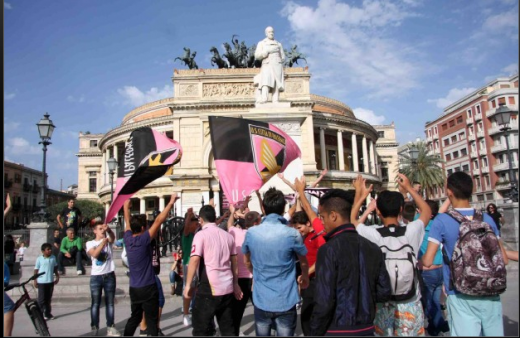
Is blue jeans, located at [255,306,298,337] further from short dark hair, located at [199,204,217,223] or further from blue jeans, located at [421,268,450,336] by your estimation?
blue jeans, located at [421,268,450,336]

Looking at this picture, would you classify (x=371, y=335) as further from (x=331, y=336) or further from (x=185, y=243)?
(x=185, y=243)

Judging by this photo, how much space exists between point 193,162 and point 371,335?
42.0m

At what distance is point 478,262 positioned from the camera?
3.08 m

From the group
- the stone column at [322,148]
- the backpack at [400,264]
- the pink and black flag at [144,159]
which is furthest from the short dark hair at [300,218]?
the stone column at [322,148]

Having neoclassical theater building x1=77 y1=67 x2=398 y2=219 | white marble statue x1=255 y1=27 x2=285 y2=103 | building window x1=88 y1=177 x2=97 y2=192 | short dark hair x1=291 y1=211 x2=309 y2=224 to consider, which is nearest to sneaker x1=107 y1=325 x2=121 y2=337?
short dark hair x1=291 y1=211 x2=309 y2=224

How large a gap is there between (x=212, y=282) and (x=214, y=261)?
0.78 feet

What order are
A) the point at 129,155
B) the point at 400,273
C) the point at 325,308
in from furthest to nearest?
the point at 129,155
the point at 400,273
the point at 325,308

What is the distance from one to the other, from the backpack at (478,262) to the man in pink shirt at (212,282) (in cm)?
243

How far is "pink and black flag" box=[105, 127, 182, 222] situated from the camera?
5.39 metres

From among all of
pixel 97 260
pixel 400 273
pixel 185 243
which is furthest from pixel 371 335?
pixel 97 260

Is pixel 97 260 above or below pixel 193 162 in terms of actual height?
below

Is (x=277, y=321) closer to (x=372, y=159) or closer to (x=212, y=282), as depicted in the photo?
(x=212, y=282)

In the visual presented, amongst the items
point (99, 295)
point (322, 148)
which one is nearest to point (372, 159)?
point (322, 148)

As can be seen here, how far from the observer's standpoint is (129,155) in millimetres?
5613
